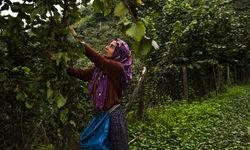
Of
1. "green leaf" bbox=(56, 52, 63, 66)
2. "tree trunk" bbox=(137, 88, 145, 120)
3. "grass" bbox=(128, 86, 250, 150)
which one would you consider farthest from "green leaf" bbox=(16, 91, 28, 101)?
"tree trunk" bbox=(137, 88, 145, 120)

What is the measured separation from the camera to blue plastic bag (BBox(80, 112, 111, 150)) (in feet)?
13.5

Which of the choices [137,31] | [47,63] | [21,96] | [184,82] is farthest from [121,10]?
[184,82]

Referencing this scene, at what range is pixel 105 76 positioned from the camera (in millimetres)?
4121

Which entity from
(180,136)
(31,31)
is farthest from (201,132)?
(31,31)

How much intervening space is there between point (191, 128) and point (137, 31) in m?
8.20

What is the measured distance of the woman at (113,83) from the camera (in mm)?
4055

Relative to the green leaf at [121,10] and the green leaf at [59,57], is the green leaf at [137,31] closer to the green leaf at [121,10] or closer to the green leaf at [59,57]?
the green leaf at [121,10]

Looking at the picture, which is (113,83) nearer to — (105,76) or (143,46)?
(105,76)

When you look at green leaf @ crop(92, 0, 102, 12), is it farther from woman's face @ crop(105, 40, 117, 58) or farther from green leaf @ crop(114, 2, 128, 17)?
woman's face @ crop(105, 40, 117, 58)

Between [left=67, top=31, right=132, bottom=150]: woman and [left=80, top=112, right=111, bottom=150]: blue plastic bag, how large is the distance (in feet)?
0.15

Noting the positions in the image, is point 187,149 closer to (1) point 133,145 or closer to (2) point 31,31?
(1) point 133,145

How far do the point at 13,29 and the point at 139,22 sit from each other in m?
1.78

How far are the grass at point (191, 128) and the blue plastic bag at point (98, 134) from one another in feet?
11.4

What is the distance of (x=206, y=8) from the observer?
15273 mm
